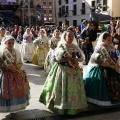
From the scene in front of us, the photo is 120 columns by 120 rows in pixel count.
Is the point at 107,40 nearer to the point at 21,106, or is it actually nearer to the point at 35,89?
the point at 21,106

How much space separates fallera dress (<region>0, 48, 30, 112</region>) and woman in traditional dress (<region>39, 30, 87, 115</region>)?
1.52 ft

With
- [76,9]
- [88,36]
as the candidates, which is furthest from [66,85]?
[76,9]

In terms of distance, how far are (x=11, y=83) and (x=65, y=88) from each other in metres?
0.85

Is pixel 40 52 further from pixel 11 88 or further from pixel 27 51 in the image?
pixel 11 88

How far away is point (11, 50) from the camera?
457 centimetres

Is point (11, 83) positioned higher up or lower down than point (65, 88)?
higher up

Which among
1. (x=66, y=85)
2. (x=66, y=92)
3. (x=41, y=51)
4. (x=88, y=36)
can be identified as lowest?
(x=66, y=92)

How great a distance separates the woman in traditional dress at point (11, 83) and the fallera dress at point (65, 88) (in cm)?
46

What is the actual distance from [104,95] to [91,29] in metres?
5.27

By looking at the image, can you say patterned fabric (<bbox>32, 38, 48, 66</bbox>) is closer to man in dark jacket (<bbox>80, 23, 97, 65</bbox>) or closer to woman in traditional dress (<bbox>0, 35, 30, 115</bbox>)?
man in dark jacket (<bbox>80, 23, 97, 65</bbox>)

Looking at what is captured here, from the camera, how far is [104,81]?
465cm

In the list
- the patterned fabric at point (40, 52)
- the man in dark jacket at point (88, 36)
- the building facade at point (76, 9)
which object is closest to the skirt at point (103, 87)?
Answer: the patterned fabric at point (40, 52)

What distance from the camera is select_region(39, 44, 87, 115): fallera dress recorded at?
4.44 m

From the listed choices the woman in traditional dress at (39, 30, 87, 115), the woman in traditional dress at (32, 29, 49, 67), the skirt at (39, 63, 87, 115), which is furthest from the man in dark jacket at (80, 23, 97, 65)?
the skirt at (39, 63, 87, 115)
